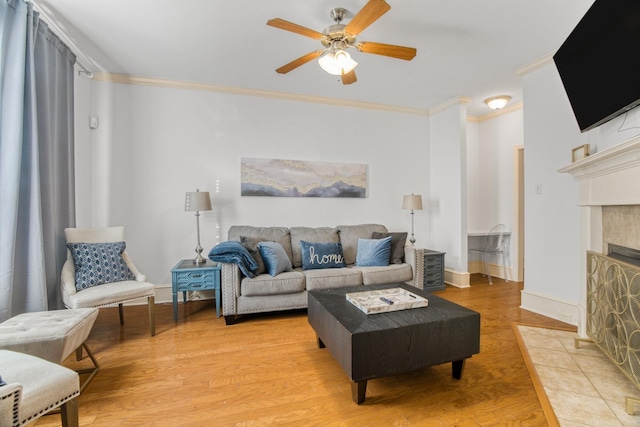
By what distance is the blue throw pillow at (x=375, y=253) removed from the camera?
3594mm

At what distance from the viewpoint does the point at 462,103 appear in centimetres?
425

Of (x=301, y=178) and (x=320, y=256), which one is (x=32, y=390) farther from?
(x=301, y=178)

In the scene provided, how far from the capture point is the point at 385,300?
2105mm

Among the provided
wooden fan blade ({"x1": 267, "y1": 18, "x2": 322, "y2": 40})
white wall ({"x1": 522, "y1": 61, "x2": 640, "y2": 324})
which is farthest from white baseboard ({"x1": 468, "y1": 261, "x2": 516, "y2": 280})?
wooden fan blade ({"x1": 267, "y1": 18, "x2": 322, "y2": 40})

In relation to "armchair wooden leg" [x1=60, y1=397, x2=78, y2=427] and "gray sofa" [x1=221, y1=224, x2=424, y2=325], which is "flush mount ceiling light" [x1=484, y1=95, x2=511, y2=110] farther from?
"armchair wooden leg" [x1=60, y1=397, x2=78, y2=427]

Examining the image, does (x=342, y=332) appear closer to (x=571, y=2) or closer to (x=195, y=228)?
(x=195, y=228)

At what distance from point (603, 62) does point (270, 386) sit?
2.96 metres

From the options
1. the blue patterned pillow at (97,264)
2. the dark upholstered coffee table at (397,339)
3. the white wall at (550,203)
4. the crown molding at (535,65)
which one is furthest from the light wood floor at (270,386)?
the crown molding at (535,65)

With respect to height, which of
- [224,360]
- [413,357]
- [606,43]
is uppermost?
[606,43]

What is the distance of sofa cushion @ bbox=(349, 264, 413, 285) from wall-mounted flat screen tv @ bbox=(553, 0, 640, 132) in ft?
6.85

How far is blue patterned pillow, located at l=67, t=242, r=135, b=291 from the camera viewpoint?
8.75 ft

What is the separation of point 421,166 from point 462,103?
3.40ft

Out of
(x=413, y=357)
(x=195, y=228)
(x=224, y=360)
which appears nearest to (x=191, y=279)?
(x=195, y=228)

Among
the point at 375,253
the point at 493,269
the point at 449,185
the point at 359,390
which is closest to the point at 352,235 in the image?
the point at 375,253
